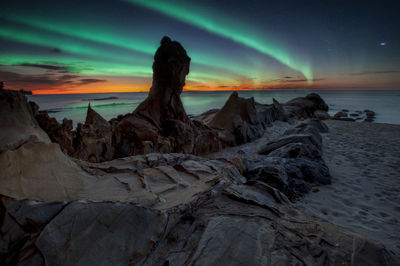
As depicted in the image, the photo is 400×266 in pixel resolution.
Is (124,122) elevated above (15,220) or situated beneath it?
elevated above

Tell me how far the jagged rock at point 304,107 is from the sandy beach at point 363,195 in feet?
38.4

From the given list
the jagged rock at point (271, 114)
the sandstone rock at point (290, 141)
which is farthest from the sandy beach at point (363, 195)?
the jagged rock at point (271, 114)

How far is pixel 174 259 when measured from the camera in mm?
1921

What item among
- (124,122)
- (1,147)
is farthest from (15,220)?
(124,122)

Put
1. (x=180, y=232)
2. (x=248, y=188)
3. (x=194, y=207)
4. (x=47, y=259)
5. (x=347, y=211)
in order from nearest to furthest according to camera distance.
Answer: (x=47, y=259), (x=180, y=232), (x=194, y=207), (x=248, y=188), (x=347, y=211)

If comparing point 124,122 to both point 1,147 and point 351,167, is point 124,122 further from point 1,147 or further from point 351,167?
point 351,167

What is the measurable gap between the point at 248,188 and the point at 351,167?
16.7 ft

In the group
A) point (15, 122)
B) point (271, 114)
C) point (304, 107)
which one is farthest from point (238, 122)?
point (304, 107)

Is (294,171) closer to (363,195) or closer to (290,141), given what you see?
(363,195)

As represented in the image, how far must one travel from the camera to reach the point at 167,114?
818cm

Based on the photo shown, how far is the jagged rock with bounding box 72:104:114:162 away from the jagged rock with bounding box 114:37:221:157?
0.91 metres

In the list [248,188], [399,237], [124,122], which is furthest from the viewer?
[124,122]

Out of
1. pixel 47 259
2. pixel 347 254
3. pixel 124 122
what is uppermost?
pixel 124 122

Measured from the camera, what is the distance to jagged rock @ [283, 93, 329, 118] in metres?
20.0
